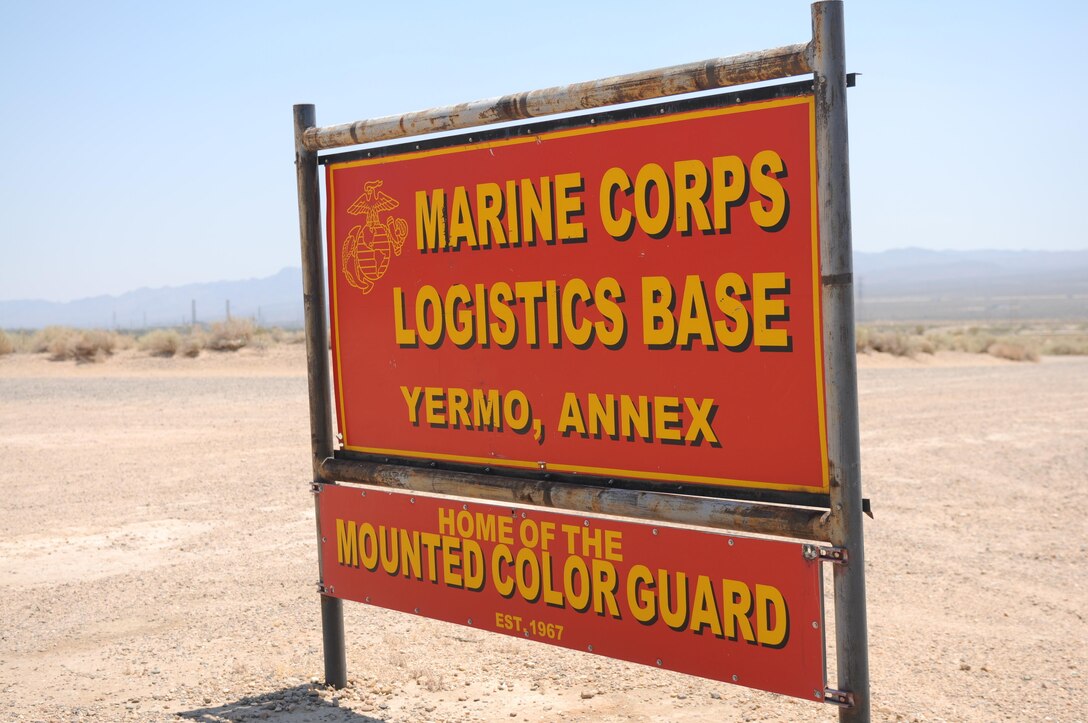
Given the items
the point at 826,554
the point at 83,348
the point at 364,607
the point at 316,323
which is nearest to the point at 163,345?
the point at 83,348

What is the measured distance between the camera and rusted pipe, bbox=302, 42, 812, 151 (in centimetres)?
345

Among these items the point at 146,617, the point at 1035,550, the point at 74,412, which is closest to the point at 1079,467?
the point at 1035,550

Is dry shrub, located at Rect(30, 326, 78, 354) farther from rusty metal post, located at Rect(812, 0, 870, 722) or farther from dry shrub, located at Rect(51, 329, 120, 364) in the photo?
rusty metal post, located at Rect(812, 0, 870, 722)

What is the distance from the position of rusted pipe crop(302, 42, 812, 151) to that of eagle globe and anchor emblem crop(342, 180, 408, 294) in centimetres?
26

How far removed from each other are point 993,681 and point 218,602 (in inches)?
170

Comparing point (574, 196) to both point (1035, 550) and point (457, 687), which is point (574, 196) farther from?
point (1035, 550)

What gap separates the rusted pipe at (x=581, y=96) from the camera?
3.45m

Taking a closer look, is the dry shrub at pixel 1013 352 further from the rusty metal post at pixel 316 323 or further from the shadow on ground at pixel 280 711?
the shadow on ground at pixel 280 711

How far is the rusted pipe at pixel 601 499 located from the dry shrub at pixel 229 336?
88.6ft

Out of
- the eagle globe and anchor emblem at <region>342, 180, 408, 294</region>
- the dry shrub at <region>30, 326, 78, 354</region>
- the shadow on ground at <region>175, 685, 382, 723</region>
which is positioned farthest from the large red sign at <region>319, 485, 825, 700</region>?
the dry shrub at <region>30, 326, 78, 354</region>

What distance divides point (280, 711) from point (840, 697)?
251 cm

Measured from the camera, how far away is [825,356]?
3.37 meters

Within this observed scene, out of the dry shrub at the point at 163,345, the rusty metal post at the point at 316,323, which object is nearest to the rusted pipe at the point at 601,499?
the rusty metal post at the point at 316,323

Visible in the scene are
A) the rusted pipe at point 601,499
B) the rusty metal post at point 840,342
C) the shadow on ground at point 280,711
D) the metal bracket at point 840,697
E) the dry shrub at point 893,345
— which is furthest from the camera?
the dry shrub at point 893,345
